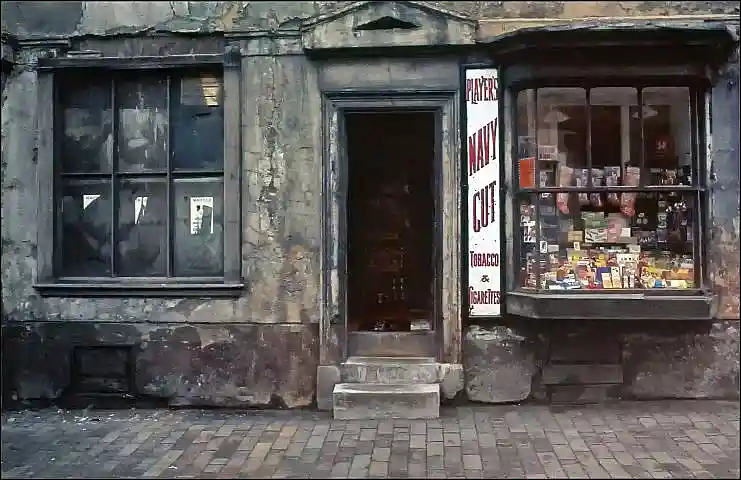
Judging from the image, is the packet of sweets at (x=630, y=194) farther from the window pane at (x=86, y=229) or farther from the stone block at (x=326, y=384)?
the window pane at (x=86, y=229)

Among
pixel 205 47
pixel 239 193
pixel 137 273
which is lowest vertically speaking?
pixel 137 273

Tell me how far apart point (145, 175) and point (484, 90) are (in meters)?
3.79

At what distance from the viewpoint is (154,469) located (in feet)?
17.4

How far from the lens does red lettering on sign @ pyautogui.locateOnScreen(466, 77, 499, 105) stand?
271 inches

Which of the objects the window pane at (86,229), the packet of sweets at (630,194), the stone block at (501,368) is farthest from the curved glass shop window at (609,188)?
the window pane at (86,229)

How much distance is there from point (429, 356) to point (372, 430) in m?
1.23

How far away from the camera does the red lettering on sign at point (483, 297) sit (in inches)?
270

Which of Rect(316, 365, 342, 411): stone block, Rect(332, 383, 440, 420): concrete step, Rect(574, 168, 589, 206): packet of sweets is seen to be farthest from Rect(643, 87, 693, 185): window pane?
Rect(316, 365, 342, 411): stone block

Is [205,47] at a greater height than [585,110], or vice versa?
[205,47]

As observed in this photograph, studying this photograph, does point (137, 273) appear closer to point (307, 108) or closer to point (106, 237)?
point (106, 237)

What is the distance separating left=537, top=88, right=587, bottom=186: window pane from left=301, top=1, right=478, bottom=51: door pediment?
106cm

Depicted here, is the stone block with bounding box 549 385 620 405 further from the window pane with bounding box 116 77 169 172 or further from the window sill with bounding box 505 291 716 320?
the window pane with bounding box 116 77 169 172

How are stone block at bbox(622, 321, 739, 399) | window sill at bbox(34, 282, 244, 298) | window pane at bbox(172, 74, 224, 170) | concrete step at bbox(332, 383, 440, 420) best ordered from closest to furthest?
concrete step at bbox(332, 383, 440, 420) < stone block at bbox(622, 321, 739, 399) < window sill at bbox(34, 282, 244, 298) < window pane at bbox(172, 74, 224, 170)

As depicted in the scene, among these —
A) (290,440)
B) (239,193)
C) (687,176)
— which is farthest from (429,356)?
(687,176)
